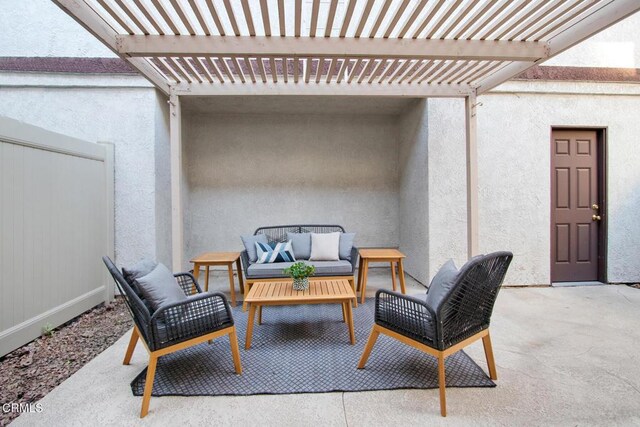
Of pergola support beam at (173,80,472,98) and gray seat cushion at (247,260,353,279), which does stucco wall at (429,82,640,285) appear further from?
gray seat cushion at (247,260,353,279)

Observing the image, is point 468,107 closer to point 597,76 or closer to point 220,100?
point 597,76

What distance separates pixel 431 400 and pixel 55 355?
9.94 ft

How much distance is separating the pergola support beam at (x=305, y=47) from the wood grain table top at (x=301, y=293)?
2087 mm

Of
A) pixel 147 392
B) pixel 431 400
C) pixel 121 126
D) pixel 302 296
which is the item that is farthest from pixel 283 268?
pixel 121 126

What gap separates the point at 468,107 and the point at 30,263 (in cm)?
482

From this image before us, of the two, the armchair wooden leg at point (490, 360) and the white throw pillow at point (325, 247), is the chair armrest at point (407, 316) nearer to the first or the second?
the armchair wooden leg at point (490, 360)

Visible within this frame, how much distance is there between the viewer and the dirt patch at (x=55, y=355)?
2018 millimetres

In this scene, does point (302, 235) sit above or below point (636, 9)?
below

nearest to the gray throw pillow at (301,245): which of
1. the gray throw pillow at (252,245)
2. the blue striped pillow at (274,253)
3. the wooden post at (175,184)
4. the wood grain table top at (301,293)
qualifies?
the blue striped pillow at (274,253)

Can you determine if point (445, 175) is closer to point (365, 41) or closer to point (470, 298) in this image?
point (365, 41)

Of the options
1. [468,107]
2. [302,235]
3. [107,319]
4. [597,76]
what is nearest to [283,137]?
[302,235]

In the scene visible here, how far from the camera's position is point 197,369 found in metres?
2.21

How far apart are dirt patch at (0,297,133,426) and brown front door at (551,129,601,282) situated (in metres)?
5.81

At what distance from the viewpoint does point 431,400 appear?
6.09ft
